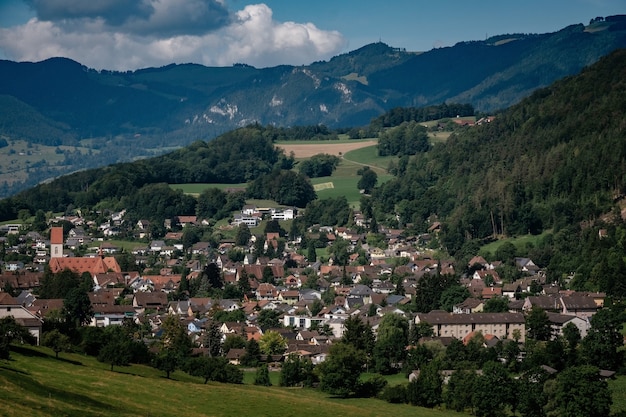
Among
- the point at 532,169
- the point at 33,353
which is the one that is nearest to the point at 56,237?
the point at 532,169

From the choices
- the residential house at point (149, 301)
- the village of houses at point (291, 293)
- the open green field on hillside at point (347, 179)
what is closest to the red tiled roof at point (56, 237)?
the village of houses at point (291, 293)

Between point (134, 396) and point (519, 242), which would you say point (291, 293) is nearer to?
point (519, 242)

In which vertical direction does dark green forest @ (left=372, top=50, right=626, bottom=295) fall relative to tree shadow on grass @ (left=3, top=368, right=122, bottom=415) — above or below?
above

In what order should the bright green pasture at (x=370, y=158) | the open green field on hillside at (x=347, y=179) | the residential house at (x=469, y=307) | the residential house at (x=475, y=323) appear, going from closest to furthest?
the residential house at (x=475, y=323)
the residential house at (x=469, y=307)
the open green field on hillside at (x=347, y=179)
the bright green pasture at (x=370, y=158)

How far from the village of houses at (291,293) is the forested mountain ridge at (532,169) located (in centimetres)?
659

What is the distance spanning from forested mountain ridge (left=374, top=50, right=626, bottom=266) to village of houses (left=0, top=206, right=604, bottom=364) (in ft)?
21.6

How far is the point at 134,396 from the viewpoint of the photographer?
4722 cm

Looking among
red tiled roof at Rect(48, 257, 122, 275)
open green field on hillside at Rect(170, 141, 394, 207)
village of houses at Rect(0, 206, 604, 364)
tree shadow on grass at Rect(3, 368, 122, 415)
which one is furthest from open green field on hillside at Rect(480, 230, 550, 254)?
tree shadow on grass at Rect(3, 368, 122, 415)

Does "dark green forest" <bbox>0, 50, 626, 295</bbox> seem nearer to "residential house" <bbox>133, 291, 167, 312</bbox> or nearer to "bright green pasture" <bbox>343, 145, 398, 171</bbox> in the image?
"bright green pasture" <bbox>343, 145, 398, 171</bbox>

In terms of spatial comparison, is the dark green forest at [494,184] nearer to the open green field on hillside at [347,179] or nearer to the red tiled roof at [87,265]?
the open green field on hillside at [347,179]

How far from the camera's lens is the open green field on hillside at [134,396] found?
133 feet

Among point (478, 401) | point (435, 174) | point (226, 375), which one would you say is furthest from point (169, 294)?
point (435, 174)

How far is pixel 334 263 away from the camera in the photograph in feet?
405

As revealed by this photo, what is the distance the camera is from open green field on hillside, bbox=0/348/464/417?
40688 millimetres
